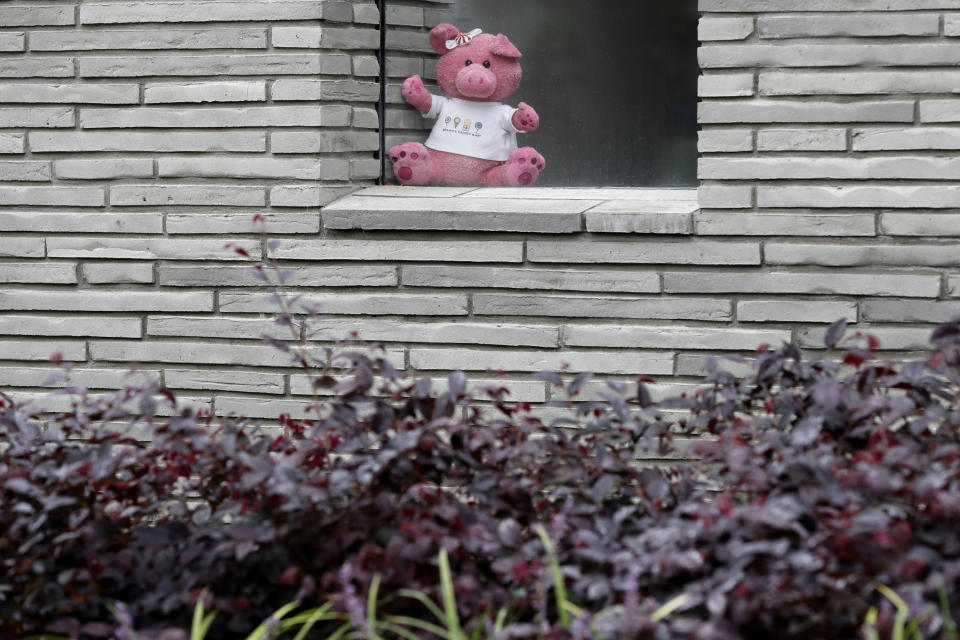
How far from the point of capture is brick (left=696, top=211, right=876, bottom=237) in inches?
138

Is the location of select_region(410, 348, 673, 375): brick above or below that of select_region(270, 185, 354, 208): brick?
below

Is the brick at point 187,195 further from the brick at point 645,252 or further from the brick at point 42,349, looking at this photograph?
the brick at point 645,252

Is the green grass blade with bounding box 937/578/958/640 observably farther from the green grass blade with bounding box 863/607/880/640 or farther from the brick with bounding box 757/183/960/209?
the brick with bounding box 757/183/960/209

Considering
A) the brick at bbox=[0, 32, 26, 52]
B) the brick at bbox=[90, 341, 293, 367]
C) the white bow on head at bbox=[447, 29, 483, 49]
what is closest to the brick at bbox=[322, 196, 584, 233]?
the brick at bbox=[90, 341, 293, 367]

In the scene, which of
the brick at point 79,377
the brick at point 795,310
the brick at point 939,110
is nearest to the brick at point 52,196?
the brick at point 79,377

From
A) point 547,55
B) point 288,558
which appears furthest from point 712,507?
point 547,55

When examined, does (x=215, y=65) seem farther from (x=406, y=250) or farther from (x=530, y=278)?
(x=530, y=278)

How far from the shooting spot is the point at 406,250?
12.4 feet

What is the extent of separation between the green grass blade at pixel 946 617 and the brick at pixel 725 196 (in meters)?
1.85

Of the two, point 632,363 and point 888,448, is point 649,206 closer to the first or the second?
point 632,363

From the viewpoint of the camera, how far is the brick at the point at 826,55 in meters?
3.43

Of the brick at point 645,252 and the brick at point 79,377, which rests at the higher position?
the brick at point 645,252

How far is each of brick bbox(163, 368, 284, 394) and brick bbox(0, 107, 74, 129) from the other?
909 millimetres

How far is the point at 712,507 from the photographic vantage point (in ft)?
6.93
